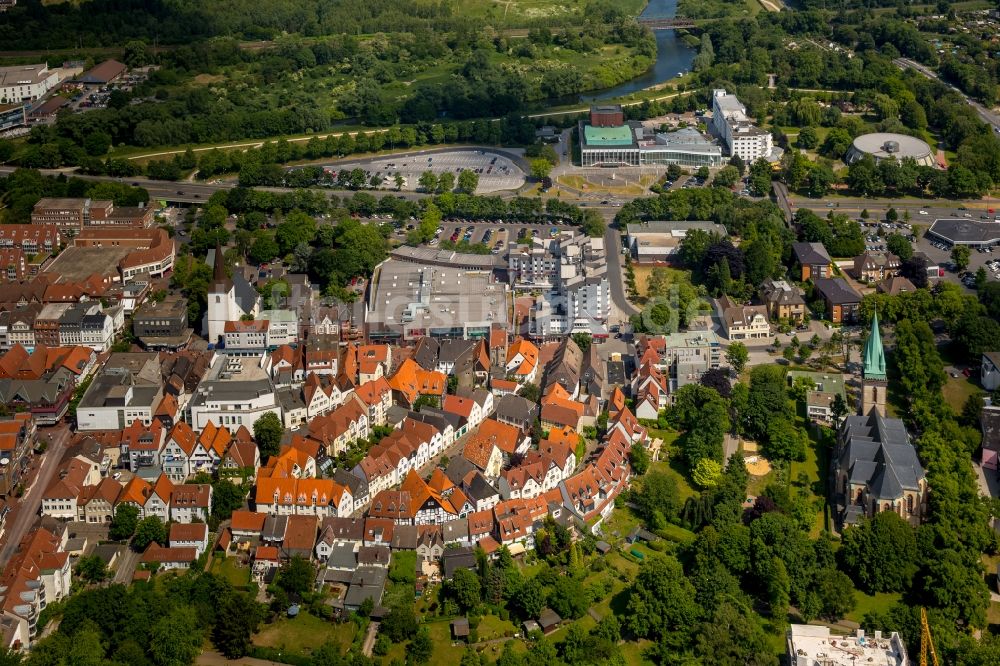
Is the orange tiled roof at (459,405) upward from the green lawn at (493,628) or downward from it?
upward

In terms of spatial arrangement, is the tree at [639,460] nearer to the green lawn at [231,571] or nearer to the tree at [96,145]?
the green lawn at [231,571]

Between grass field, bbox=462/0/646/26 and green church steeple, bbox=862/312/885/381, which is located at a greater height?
green church steeple, bbox=862/312/885/381

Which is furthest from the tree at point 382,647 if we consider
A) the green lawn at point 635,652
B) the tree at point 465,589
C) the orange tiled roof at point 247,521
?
the green lawn at point 635,652

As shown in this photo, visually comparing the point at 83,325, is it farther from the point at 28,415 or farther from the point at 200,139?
the point at 200,139

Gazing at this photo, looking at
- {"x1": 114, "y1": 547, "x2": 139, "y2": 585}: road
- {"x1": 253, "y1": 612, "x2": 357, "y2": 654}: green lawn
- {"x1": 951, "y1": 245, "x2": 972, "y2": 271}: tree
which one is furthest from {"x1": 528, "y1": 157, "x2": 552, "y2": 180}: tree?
{"x1": 253, "y1": 612, "x2": 357, "y2": 654}: green lawn

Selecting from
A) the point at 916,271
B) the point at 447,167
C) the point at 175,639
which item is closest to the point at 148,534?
the point at 175,639

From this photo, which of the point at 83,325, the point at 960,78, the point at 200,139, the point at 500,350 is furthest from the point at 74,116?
the point at 960,78

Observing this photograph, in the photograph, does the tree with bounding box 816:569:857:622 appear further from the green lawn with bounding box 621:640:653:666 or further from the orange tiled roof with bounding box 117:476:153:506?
Result: the orange tiled roof with bounding box 117:476:153:506
